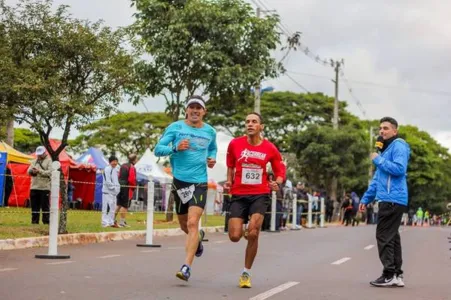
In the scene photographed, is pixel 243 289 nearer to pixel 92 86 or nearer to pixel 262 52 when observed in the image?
pixel 92 86

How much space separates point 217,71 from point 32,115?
10235mm

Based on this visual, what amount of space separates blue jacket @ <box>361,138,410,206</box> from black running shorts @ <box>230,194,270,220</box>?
4.71ft

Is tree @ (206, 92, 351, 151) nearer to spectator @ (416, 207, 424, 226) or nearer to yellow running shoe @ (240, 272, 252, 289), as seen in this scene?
spectator @ (416, 207, 424, 226)

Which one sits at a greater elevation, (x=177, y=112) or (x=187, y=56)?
(x=187, y=56)

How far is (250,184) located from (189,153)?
2.54 feet

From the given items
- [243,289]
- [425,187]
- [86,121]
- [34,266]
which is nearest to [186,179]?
[243,289]

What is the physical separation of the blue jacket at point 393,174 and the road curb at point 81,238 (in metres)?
6.58

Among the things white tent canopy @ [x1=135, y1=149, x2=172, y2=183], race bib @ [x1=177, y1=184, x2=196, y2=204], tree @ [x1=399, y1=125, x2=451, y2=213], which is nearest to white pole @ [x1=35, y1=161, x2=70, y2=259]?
race bib @ [x1=177, y1=184, x2=196, y2=204]

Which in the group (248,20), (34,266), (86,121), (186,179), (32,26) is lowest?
(34,266)

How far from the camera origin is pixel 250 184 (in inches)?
353

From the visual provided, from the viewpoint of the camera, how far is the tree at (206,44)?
78.2 ft

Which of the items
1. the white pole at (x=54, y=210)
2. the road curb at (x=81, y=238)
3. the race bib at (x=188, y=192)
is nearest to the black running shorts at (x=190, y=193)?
the race bib at (x=188, y=192)

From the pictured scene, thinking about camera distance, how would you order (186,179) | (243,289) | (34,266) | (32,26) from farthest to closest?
(32,26), (34,266), (186,179), (243,289)

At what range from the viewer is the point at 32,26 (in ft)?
49.8
